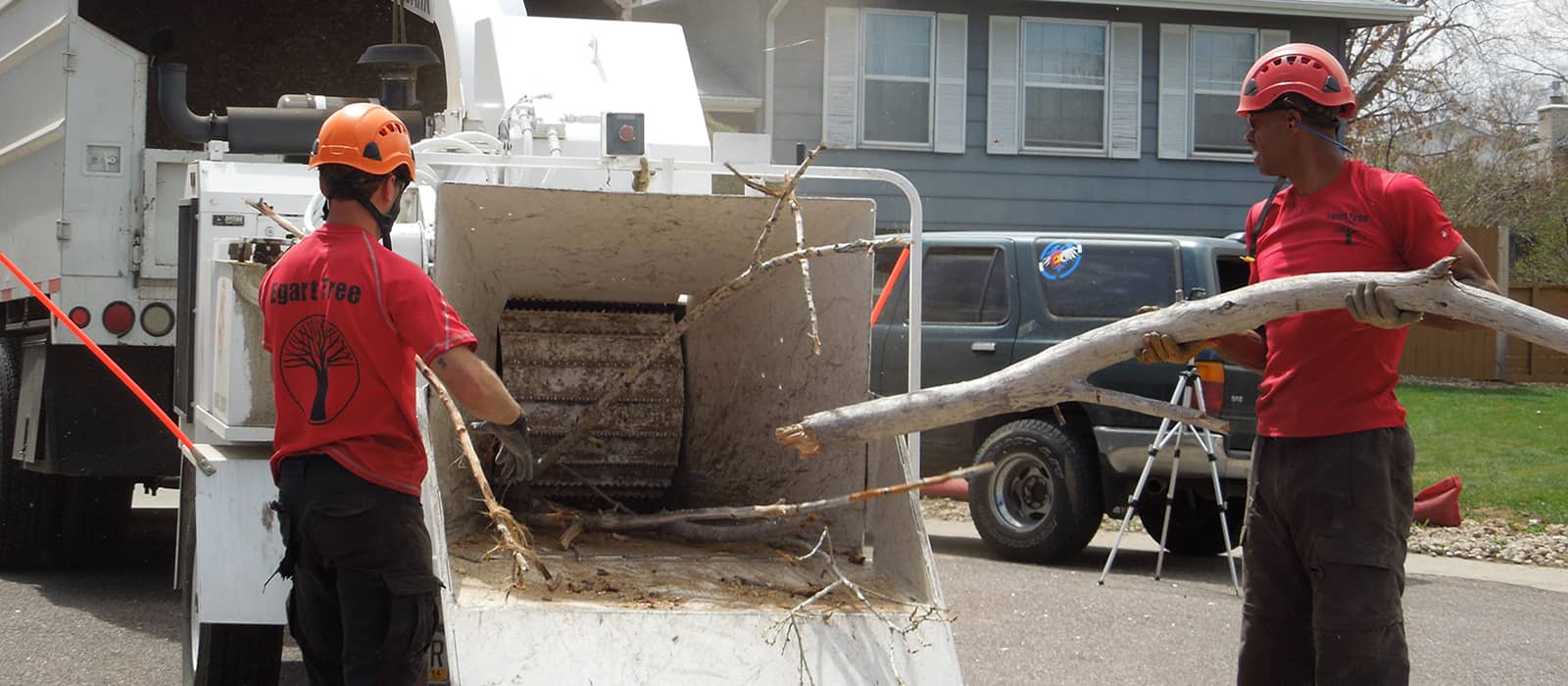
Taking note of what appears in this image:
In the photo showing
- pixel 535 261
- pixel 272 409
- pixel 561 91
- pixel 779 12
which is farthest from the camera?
pixel 779 12

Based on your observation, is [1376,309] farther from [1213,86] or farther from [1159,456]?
[1213,86]

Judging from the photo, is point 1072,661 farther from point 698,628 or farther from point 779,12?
point 779,12

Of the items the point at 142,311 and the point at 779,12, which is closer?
the point at 142,311

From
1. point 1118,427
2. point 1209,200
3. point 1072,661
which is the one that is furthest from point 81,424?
point 1209,200

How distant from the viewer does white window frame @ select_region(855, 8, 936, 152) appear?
17297mm

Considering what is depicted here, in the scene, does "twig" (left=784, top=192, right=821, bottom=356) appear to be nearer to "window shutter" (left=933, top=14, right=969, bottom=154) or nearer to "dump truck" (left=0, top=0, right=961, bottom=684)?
"dump truck" (left=0, top=0, right=961, bottom=684)

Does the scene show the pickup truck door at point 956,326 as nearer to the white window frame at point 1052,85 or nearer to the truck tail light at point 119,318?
the truck tail light at point 119,318

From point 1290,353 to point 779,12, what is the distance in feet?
45.5

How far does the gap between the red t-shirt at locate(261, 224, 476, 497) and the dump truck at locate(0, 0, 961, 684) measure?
0.08m

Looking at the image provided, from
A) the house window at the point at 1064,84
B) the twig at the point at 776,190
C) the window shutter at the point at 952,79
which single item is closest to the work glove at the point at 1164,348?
the twig at the point at 776,190

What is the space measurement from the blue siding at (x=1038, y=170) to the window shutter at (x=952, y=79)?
90 mm

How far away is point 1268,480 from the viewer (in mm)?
4031

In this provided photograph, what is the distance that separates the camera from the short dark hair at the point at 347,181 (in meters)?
3.78

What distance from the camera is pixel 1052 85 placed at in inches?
703
